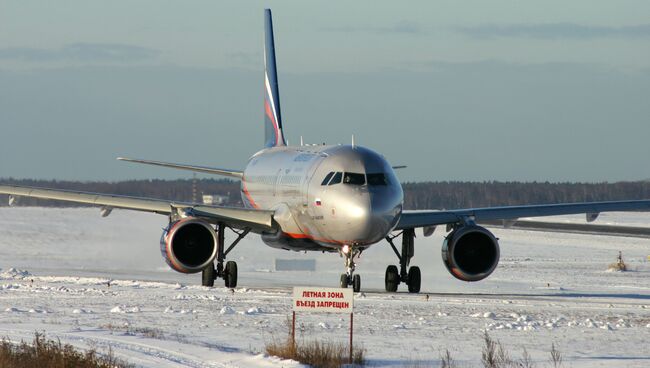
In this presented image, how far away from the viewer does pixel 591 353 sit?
1953 centimetres

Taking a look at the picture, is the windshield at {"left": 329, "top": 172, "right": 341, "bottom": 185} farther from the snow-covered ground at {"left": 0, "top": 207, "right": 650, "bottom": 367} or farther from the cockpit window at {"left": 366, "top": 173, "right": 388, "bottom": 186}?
the snow-covered ground at {"left": 0, "top": 207, "right": 650, "bottom": 367}

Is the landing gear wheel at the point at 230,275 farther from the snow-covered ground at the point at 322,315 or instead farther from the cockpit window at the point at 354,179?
the cockpit window at the point at 354,179

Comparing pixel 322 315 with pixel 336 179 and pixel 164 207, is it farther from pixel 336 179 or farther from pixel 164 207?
pixel 164 207

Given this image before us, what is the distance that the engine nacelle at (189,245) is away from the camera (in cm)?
3291

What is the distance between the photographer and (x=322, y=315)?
2558 centimetres

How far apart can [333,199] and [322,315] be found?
626cm

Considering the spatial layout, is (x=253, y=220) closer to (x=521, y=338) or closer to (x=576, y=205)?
(x=576, y=205)

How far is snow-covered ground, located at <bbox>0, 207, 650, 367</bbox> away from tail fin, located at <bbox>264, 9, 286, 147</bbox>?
4.73 metres

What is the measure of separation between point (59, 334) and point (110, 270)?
75.1ft

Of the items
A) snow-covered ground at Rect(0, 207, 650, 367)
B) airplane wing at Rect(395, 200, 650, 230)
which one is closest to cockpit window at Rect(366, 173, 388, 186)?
snow-covered ground at Rect(0, 207, 650, 367)

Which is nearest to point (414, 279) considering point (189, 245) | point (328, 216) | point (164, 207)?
point (328, 216)

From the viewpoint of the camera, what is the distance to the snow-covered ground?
19.4m

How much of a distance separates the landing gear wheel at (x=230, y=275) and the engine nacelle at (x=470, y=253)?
556cm

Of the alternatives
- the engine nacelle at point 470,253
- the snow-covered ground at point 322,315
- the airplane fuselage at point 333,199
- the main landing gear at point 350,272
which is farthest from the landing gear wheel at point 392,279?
the main landing gear at point 350,272
